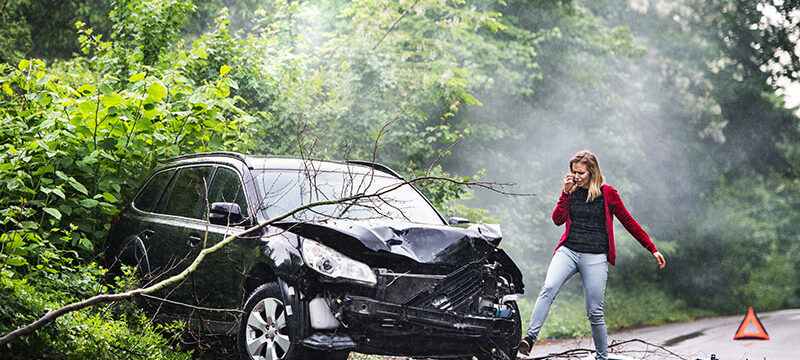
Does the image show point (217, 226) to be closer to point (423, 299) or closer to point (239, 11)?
point (423, 299)

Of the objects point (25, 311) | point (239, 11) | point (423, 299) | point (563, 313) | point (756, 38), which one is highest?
point (756, 38)

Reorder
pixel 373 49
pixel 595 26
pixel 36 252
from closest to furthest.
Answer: pixel 36 252 < pixel 373 49 < pixel 595 26

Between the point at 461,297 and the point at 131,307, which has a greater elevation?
the point at 461,297

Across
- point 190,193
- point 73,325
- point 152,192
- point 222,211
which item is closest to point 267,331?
point 222,211

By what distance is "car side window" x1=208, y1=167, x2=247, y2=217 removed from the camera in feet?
21.2

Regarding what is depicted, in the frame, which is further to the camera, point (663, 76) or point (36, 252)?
point (663, 76)

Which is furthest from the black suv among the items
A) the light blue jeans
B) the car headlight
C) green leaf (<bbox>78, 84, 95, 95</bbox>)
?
green leaf (<bbox>78, 84, 95, 95</bbox>)

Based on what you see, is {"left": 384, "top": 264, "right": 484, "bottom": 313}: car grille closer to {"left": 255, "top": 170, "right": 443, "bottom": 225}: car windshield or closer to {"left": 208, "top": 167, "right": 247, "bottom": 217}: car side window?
{"left": 255, "top": 170, "right": 443, "bottom": 225}: car windshield

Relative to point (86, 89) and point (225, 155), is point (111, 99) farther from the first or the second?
point (225, 155)

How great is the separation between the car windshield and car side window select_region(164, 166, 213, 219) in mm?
739

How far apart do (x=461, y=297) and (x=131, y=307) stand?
327cm

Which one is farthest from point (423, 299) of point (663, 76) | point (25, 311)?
point (663, 76)

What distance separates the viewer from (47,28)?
21.6 metres

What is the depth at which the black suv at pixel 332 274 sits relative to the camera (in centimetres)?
544
